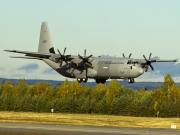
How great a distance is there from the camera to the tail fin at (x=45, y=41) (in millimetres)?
121938

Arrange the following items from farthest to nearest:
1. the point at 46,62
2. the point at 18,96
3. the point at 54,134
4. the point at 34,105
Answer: the point at 18,96 < the point at 34,105 < the point at 46,62 < the point at 54,134

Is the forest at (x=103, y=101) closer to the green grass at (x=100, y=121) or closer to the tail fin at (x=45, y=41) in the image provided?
the green grass at (x=100, y=121)

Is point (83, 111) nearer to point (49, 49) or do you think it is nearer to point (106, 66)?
point (49, 49)

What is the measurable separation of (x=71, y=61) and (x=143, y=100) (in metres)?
56.4

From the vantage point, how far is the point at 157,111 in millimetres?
152625

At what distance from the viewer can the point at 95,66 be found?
103688mm

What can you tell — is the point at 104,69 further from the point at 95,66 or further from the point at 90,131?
the point at 90,131

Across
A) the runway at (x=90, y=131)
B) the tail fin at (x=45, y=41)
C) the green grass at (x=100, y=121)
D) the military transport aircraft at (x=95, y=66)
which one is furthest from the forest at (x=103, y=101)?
the runway at (x=90, y=131)

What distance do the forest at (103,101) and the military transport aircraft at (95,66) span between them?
50.8 meters

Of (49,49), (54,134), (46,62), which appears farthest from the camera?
(49,49)

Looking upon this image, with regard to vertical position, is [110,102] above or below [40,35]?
below

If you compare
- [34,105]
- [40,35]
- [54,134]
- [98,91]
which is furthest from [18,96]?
[54,134]

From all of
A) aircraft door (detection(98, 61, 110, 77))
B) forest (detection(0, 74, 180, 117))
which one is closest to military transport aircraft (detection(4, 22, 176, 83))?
aircraft door (detection(98, 61, 110, 77))

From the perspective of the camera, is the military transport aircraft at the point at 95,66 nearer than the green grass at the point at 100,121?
Yes
